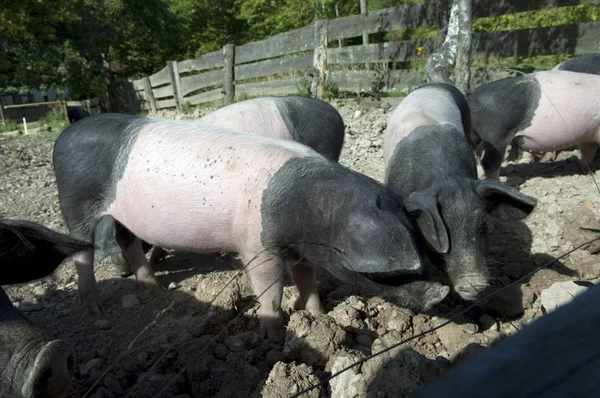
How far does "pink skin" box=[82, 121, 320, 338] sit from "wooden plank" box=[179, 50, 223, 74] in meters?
11.3

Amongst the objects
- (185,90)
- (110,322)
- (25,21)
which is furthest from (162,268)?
(25,21)

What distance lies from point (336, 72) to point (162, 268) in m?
6.77

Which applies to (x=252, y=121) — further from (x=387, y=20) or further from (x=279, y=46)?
(x=279, y=46)

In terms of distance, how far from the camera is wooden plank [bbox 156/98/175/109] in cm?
1723

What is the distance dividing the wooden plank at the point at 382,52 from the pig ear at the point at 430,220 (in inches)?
251

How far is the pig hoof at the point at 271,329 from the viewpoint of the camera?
286 centimetres

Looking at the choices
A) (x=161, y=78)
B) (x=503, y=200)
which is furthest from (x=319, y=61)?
(x=161, y=78)

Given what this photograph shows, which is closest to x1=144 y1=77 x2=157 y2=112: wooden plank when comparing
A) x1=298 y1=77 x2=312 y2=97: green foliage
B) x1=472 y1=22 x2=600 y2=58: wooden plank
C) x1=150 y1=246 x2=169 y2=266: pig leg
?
x1=298 y1=77 x2=312 y2=97: green foliage

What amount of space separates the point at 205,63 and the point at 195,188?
12566 mm

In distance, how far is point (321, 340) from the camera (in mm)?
2574

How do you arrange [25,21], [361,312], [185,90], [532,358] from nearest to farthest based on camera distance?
[532,358] → [361,312] → [185,90] → [25,21]

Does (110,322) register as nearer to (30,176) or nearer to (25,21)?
(30,176)

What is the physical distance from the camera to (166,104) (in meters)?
17.6

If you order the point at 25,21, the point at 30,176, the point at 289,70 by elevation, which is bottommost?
the point at 30,176
